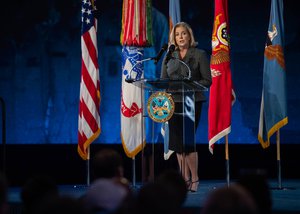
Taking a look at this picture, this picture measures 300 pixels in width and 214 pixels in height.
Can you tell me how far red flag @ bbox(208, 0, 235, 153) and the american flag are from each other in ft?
4.58

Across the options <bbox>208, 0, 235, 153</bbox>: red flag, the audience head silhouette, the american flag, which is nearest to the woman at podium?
<bbox>208, 0, 235, 153</bbox>: red flag

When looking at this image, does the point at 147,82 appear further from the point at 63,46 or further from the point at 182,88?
the point at 63,46

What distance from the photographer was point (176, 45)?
6504 mm

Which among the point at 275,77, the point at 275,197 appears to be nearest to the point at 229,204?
the point at 275,197

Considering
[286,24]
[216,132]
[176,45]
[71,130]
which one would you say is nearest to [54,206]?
[176,45]

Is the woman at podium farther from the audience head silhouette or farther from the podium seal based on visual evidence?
the audience head silhouette

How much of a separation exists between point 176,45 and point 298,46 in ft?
11.5

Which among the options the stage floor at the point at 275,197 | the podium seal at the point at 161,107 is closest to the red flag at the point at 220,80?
the stage floor at the point at 275,197

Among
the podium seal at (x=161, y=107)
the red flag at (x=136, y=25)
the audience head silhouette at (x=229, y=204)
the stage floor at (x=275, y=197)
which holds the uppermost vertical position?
the red flag at (x=136, y=25)

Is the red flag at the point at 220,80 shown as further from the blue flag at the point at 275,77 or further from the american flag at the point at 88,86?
the american flag at the point at 88,86

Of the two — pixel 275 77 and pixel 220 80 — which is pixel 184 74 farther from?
pixel 275 77

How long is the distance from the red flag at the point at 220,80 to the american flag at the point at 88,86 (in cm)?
140

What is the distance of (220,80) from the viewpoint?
7879 mm

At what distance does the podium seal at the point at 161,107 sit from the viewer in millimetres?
6125
